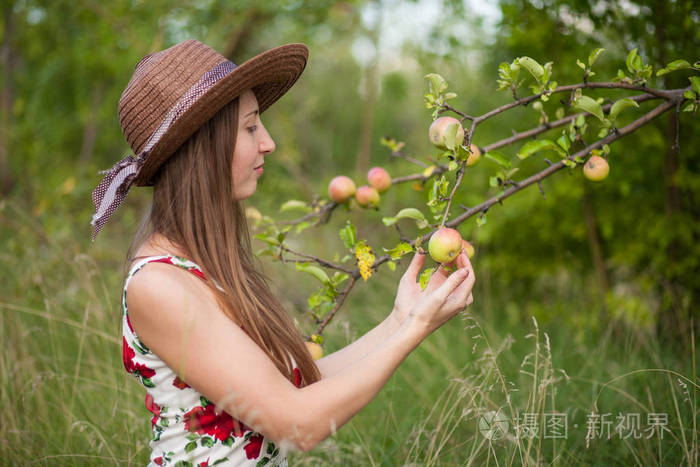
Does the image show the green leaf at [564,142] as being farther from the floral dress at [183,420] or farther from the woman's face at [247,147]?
the floral dress at [183,420]

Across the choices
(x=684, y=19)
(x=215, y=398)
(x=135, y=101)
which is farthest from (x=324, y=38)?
(x=215, y=398)

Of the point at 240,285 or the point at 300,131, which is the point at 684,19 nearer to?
the point at 240,285

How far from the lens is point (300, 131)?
30.2ft

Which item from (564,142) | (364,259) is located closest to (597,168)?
(564,142)

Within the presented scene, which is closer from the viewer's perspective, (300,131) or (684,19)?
(684,19)

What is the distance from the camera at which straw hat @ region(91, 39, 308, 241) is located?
136cm

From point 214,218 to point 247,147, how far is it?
0.63 feet

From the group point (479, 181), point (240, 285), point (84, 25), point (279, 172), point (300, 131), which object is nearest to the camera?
point (240, 285)

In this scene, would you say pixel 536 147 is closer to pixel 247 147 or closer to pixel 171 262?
pixel 247 147

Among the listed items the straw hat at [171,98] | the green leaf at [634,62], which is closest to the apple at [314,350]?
the straw hat at [171,98]

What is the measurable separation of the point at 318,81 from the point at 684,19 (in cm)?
904

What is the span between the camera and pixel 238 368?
1.18m

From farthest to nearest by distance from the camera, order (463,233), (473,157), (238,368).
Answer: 1. (463,233)
2. (473,157)
3. (238,368)

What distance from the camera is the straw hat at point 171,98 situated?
4.46 feet
